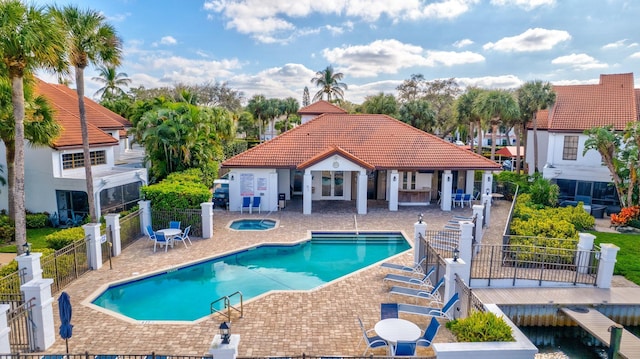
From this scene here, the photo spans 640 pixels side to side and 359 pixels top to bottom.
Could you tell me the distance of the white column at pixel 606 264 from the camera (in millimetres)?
13539

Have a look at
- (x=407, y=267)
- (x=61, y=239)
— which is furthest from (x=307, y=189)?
(x=61, y=239)

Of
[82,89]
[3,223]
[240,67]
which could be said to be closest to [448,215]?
[82,89]

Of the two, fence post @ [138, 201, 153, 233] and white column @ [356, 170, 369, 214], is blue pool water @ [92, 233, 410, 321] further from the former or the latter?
fence post @ [138, 201, 153, 233]

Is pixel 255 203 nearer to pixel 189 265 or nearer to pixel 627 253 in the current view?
pixel 189 265

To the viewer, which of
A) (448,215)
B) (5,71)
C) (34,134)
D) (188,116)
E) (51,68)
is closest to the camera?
(5,71)

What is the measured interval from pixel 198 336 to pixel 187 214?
32.9ft

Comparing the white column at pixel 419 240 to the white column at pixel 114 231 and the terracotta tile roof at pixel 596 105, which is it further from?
the terracotta tile roof at pixel 596 105

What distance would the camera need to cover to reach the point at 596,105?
29531 mm

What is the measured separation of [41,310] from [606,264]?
56.5 feet

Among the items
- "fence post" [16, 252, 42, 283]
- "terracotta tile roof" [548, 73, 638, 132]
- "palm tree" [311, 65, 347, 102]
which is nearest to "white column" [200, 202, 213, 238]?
"fence post" [16, 252, 42, 283]

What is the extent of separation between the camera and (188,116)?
26016mm

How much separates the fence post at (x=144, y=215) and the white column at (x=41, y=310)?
9.77 metres

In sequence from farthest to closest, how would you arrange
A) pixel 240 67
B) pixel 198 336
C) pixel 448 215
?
pixel 240 67 → pixel 448 215 → pixel 198 336

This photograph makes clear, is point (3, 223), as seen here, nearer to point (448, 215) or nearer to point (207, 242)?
point (207, 242)
